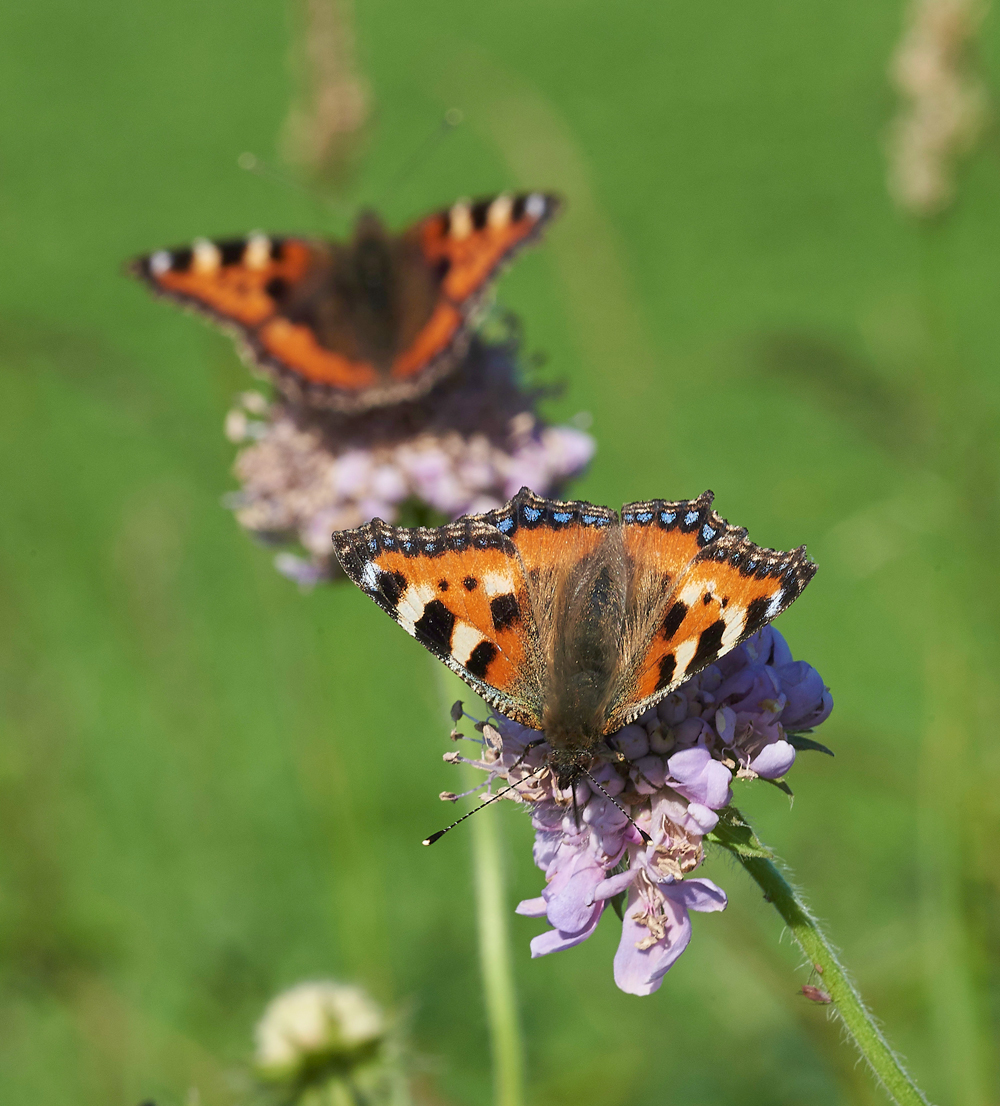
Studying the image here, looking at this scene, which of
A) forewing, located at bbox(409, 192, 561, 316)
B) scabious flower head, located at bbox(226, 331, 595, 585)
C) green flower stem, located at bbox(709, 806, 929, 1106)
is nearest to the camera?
green flower stem, located at bbox(709, 806, 929, 1106)

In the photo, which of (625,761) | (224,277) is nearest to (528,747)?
(625,761)

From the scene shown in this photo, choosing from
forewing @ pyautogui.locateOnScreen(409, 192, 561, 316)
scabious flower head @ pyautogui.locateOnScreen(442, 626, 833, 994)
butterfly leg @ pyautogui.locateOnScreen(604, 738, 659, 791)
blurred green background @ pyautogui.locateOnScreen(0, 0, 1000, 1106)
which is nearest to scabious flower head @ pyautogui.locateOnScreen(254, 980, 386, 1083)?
blurred green background @ pyautogui.locateOnScreen(0, 0, 1000, 1106)

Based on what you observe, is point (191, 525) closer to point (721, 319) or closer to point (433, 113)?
point (721, 319)

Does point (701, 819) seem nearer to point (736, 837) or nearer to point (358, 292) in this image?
point (736, 837)

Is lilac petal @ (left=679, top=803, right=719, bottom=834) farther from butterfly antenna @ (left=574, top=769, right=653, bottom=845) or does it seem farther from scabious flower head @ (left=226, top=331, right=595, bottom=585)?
scabious flower head @ (left=226, top=331, right=595, bottom=585)

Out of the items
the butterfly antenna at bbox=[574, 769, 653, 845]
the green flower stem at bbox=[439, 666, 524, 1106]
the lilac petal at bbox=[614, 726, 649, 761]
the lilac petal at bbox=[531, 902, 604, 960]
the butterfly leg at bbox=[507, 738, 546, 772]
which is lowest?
the lilac petal at bbox=[531, 902, 604, 960]

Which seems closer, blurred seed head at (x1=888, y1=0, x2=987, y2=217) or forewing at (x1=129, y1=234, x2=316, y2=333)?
blurred seed head at (x1=888, y1=0, x2=987, y2=217)

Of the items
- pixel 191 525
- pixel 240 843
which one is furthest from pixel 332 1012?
pixel 191 525

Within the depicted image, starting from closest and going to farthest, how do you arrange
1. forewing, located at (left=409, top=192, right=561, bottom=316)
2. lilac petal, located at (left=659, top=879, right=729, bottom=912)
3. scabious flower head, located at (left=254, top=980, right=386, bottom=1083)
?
1. lilac petal, located at (left=659, top=879, right=729, bottom=912)
2. scabious flower head, located at (left=254, top=980, right=386, bottom=1083)
3. forewing, located at (left=409, top=192, right=561, bottom=316)
